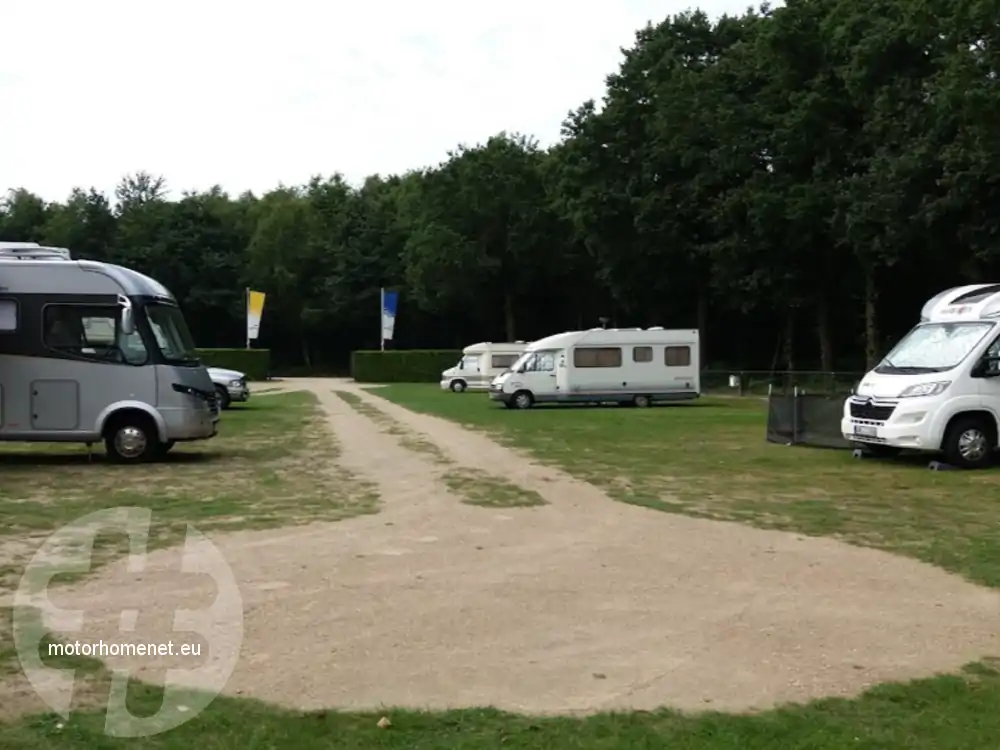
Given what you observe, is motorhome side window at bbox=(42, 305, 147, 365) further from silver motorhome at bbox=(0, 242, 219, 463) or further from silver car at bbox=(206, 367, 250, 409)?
silver car at bbox=(206, 367, 250, 409)

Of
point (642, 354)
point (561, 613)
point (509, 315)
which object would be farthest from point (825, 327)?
point (561, 613)

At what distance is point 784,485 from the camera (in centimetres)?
1449

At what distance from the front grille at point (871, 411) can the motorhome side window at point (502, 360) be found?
30570 millimetres

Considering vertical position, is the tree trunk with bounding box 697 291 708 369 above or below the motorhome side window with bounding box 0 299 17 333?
above

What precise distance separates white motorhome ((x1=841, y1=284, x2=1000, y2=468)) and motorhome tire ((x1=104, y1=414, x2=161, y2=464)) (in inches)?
413

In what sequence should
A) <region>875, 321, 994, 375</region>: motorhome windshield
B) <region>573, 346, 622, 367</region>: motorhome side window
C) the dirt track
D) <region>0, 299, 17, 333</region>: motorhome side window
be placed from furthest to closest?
<region>573, 346, 622, 367</region>: motorhome side window
<region>875, 321, 994, 375</region>: motorhome windshield
<region>0, 299, 17, 333</region>: motorhome side window
the dirt track

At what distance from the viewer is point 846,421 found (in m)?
17.9

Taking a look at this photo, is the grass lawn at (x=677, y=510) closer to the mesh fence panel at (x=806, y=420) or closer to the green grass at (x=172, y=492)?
the green grass at (x=172, y=492)

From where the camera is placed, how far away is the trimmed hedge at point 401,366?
2491 inches

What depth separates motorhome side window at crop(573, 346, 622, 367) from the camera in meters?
35.7

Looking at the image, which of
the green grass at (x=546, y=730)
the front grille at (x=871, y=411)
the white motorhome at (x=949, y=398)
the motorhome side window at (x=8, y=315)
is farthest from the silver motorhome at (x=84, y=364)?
the green grass at (x=546, y=730)

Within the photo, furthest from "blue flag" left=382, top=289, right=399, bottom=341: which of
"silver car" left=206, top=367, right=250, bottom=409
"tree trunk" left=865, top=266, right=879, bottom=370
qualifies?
"silver car" left=206, top=367, right=250, bottom=409

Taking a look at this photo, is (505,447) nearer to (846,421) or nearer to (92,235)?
(846,421)

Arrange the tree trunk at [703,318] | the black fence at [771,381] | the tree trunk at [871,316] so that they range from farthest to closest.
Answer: the tree trunk at [703,318]
the tree trunk at [871,316]
the black fence at [771,381]
